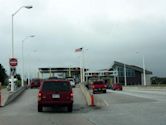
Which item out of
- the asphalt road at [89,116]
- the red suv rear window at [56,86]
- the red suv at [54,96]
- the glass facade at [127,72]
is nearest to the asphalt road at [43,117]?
the asphalt road at [89,116]

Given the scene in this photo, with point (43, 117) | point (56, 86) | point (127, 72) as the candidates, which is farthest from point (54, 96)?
point (127, 72)

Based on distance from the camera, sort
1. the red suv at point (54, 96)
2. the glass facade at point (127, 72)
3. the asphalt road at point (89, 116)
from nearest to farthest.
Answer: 1. the asphalt road at point (89, 116)
2. the red suv at point (54, 96)
3. the glass facade at point (127, 72)

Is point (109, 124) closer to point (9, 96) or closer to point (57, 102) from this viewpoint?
point (57, 102)

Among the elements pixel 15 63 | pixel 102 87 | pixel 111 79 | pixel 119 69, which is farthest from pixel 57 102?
pixel 119 69

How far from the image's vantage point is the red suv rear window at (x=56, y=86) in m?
28.0

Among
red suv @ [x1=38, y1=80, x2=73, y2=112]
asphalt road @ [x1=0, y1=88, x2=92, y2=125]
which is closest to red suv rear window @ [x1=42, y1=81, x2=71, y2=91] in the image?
red suv @ [x1=38, y1=80, x2=73, y2=112]

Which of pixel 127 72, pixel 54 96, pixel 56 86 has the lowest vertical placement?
pixel 54 96

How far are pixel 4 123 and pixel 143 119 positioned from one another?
6.45 meters

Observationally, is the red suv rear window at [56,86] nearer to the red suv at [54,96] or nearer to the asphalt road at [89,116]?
the red suv at [54,96]

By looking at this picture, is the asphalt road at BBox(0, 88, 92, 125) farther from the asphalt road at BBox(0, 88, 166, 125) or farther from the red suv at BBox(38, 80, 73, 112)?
the red suv at BBox(38, 80, 73, 112)

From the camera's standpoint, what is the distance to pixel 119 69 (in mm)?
166875

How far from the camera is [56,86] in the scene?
28109mm

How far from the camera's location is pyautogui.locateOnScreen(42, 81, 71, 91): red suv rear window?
27969mm

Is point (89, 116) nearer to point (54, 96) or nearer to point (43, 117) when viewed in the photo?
point (43, 117)
